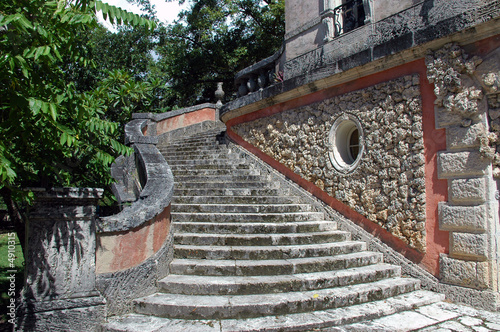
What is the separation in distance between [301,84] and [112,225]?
4176 millimetres

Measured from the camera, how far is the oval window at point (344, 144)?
5.73m

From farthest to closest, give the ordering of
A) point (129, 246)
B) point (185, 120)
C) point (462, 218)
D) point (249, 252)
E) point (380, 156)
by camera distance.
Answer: point (185, 120) < point (380, 156) < point (249, 252) < point (462, 218) < point (129, 246)

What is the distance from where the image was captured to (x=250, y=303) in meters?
3.59

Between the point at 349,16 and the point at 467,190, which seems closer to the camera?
the point at 467,190

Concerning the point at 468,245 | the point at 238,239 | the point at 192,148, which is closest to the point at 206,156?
the point at 192,148

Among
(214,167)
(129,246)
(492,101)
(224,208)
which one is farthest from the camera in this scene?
(214,167)

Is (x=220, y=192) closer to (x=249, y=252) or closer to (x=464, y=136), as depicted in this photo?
(x=249, y=252)

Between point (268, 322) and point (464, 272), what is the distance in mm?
2537

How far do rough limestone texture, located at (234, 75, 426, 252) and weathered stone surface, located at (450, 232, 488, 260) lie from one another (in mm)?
389

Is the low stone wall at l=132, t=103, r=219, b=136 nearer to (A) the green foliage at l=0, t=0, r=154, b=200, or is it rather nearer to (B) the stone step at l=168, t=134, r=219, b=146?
(B) the stone step at l=168, t=134, r=219, b=146

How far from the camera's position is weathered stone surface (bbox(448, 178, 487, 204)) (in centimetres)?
400

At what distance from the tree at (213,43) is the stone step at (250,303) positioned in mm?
13158

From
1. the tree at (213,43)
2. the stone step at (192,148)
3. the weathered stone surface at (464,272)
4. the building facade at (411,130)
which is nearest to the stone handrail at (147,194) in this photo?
the stone step at (192,148)

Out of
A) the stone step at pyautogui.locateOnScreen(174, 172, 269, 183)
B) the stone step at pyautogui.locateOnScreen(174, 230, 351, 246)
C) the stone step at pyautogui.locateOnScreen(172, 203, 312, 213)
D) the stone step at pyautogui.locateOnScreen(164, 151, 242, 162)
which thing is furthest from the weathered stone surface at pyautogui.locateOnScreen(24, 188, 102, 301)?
the stone step at pyautogui.locateOnScreen(164, 151, 242, 162)
